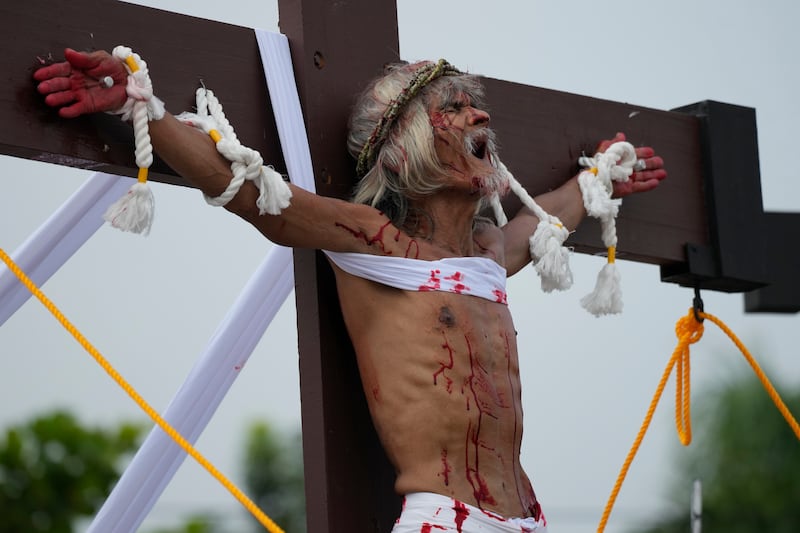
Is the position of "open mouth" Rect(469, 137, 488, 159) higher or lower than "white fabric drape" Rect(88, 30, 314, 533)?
higher

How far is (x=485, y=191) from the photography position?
2797mm

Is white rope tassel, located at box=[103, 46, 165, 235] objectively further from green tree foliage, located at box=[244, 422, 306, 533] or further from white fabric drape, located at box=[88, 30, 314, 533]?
green tree foliage, located at box=[244, 422, 306, 533]

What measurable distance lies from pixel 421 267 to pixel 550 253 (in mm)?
394

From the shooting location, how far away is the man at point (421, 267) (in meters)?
2.49

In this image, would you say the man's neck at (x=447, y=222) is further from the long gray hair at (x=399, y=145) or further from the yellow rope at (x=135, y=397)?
the yellow rope at (x=135, y=397)

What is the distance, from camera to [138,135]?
7.84ft

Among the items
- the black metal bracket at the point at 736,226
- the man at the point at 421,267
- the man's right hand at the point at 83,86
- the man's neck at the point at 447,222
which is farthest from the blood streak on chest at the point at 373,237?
the black metal bracket at the point at 736,226

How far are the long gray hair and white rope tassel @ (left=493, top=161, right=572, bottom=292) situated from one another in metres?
0.23

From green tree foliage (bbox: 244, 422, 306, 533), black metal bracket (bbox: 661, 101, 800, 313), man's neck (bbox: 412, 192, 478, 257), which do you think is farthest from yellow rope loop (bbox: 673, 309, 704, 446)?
green tree foliage (bbox: 244, 422, 306, 533)

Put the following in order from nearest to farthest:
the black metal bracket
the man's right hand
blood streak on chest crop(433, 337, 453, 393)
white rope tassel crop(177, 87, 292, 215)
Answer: the man's right hand, white rope tassel crop(177, 87, 292, 215), blood streak on chest crop(433, 337, 453, 393), the black metal bracket

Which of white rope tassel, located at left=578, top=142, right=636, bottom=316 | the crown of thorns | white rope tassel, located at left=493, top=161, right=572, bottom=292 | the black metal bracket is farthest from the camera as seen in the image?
the black metal bracket

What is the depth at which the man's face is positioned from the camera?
2.77 m

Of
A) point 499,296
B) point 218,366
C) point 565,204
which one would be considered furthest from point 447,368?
point 565,204

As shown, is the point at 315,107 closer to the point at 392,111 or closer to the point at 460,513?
the point at 392,111
